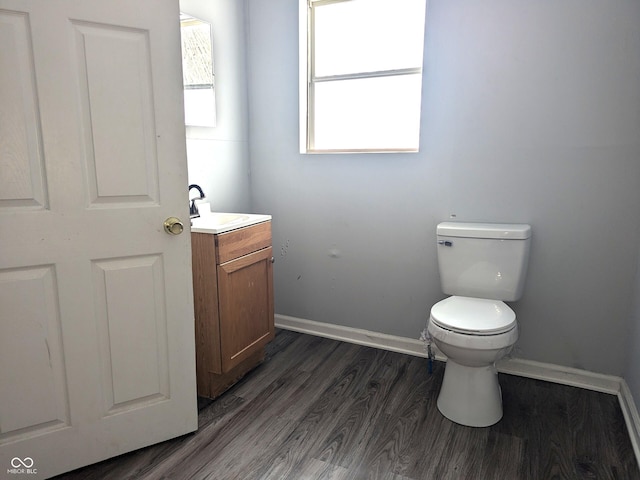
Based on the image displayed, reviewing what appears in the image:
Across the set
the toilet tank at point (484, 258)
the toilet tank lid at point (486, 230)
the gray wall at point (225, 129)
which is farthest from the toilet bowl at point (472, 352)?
the gray wall at point (225, 129)

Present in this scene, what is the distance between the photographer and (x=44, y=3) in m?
1.34

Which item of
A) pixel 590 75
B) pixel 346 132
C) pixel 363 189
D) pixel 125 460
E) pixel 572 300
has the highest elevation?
pixel 590 75

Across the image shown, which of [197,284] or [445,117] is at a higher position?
[445,117]

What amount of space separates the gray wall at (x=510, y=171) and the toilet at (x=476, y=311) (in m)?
0.20

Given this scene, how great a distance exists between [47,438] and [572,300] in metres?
2.33

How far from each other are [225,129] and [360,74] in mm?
856

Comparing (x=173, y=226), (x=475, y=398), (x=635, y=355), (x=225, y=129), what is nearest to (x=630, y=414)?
(x=635, y=355)

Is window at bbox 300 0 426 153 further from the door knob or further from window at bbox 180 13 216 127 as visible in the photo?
the door knob

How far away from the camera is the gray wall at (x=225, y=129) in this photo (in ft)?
7.99

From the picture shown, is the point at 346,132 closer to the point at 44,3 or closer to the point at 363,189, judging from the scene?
the point at 363,189

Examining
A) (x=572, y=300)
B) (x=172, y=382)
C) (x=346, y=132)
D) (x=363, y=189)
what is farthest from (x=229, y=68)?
(x=572, y=300)

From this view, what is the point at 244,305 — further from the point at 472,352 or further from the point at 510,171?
the point at 510,171

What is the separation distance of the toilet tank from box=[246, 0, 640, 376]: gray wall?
0.17 m

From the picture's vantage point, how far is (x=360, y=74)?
2.52 m
